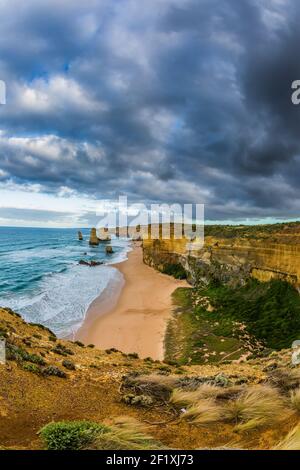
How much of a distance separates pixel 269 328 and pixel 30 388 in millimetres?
18548

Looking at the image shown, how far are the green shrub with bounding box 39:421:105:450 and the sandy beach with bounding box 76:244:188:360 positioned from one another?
15558mm

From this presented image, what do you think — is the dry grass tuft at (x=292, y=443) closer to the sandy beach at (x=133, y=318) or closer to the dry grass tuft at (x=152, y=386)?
the dry grass tuft at (x=152, y=386)

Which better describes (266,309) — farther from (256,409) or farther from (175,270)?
(175,270)

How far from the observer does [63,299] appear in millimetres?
35844

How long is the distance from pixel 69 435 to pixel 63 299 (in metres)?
31.5

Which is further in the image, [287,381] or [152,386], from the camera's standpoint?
[287,381]

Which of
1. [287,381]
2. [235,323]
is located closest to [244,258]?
[235,323]

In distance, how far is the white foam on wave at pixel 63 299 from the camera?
28.2 m

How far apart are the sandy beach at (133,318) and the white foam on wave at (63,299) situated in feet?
4.29

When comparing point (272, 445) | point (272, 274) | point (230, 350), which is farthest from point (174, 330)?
point (272, 445)

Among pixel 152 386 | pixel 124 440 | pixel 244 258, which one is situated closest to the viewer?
pixel 124 440

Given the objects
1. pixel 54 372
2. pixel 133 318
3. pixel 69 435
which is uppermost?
pixel 69 435

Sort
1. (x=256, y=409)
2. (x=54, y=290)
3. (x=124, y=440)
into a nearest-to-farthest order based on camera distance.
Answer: (x=124, y=440)
(x=256, y=409)
(x=54, y=290)

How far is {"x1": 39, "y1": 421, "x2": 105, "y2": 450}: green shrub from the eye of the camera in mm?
5512
